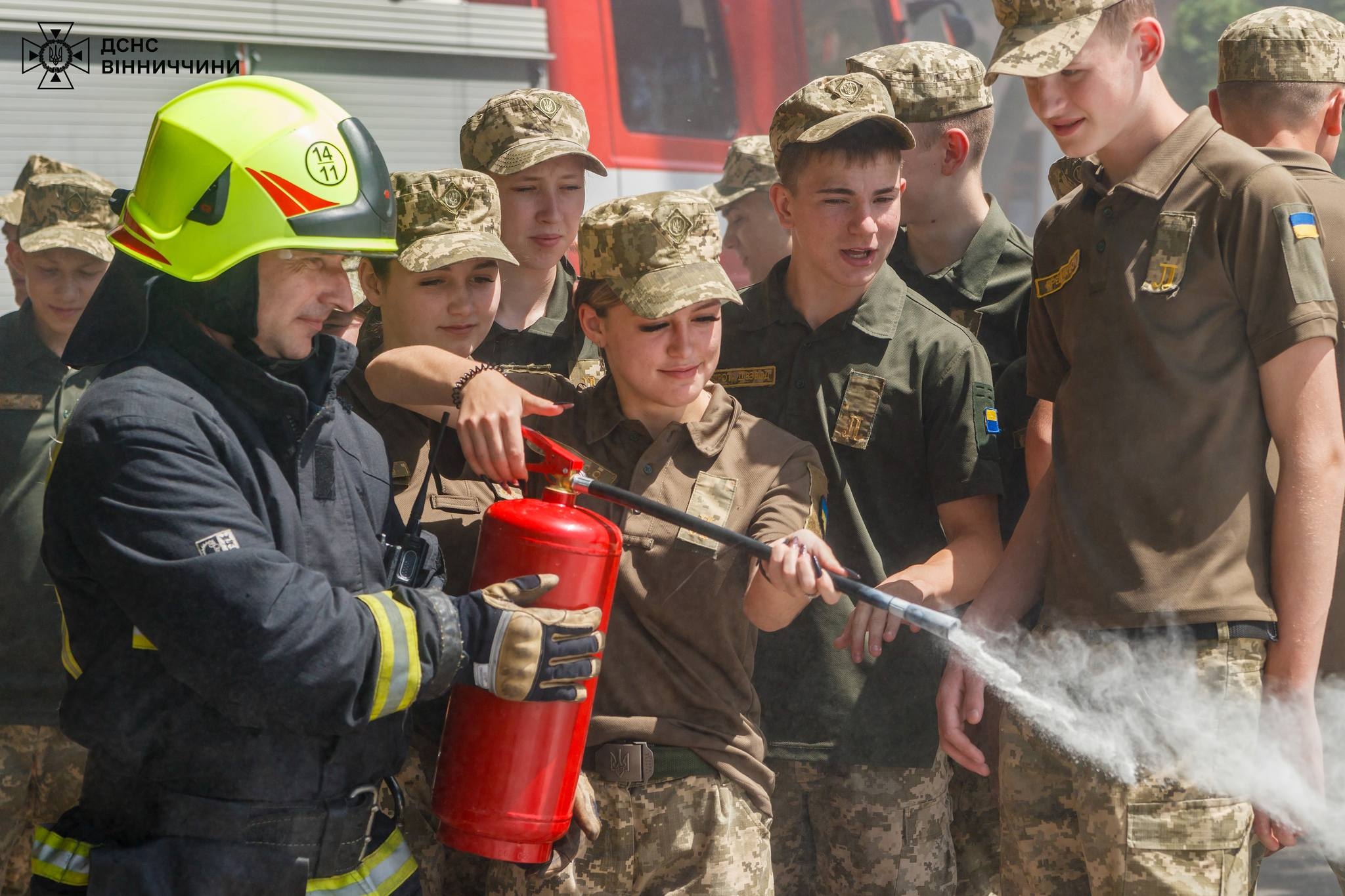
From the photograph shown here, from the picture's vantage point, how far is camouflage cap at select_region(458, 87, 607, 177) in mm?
4375

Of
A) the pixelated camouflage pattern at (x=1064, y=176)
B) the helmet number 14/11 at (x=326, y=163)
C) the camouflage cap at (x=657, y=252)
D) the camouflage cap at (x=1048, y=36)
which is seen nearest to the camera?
the helmet number 14/11 at (x=326, y=163)

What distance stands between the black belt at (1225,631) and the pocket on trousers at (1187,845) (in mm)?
354

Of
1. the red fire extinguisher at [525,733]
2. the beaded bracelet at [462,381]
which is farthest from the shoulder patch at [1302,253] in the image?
the beaded bracelet at [462,381]

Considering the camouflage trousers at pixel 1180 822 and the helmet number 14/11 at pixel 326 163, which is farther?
the camouflage trousers at pixel 1180 822

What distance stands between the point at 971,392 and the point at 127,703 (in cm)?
217

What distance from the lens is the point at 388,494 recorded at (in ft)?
9.23

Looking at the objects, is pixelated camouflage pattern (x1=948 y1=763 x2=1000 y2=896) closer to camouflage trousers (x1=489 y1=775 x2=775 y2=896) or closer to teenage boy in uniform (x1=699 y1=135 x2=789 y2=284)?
camouflage trousers (x1=489 y1=775 x2=775 y2=896)

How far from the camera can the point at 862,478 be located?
11.8 ft

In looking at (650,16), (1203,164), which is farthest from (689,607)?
(650,16)

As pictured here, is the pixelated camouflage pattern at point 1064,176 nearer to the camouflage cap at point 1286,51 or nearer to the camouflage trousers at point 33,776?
the camouflage cap at point 1286,51

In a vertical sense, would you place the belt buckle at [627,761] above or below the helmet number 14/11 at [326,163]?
below

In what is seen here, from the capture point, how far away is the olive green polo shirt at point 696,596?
9.83ft

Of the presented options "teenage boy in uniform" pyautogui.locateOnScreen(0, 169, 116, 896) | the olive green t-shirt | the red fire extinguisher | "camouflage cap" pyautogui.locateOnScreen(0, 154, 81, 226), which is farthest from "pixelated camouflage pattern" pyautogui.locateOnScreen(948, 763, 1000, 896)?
"camouflage cap" pyautogui.locateOnScreen(0, 154, 81, 226)

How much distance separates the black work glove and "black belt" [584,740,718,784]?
14.5 inches
